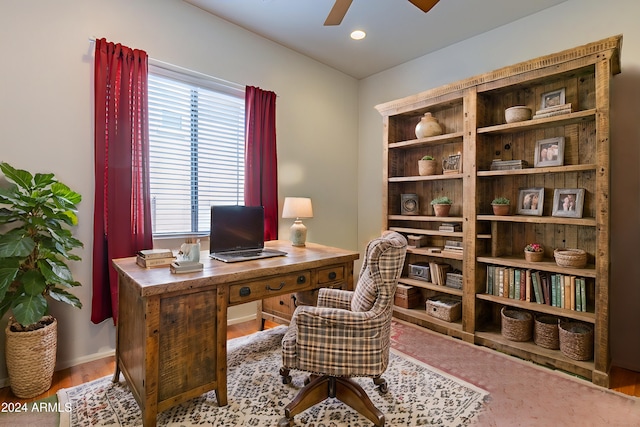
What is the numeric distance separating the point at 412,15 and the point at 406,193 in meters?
1.76

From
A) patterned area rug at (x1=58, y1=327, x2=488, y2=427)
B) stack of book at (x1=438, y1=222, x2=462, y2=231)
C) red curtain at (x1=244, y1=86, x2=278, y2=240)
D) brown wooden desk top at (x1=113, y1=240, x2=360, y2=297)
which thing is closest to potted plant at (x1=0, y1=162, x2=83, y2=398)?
patterned area rug at (x1=58, y1=327, x2=488, y2=427)

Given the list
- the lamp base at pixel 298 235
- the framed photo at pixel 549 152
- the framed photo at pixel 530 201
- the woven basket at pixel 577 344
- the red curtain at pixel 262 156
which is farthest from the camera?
the red curtain at pixel 262 156

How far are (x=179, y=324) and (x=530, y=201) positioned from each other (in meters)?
2.83

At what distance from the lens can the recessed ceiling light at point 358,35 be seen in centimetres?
313

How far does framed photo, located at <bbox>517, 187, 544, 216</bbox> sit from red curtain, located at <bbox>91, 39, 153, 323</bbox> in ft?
10.4

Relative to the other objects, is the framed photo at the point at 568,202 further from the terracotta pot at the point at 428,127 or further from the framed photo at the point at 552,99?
the terracotta pot at the point at 428,127

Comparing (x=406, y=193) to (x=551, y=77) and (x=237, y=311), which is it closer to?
(x=551, y=77)

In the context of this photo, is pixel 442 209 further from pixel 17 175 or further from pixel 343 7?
pixel 17 175

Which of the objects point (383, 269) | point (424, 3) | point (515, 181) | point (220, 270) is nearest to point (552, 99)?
point (515, 181)

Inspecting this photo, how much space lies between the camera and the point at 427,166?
3258mm

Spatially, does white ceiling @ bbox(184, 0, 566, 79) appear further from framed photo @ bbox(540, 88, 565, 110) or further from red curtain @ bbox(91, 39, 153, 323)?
red curtain @ bbox(91, 39, 153, 323)

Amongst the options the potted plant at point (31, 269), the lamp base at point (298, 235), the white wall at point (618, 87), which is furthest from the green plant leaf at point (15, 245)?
the white wall at point (618, 87)

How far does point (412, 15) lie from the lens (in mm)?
2830

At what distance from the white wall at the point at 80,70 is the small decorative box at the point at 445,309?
1.73 meters
